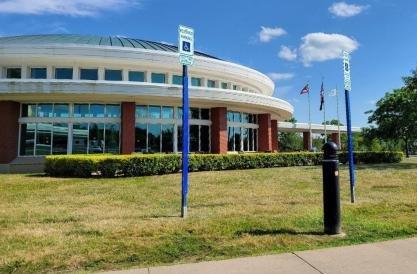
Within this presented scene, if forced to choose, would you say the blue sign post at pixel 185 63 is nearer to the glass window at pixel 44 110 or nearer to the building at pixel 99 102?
the building at pixel 99 102

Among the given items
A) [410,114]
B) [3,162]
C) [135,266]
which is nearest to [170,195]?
[135,266]

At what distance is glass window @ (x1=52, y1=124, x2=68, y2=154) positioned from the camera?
83.9 ft

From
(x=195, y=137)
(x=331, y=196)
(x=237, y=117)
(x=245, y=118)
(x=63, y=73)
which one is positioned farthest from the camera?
(x=245, y=118)

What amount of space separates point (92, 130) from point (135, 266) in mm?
21587

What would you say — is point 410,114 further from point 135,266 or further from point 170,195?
point 135,266

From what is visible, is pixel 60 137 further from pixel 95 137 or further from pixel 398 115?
pixel 398 115

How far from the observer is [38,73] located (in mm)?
27094

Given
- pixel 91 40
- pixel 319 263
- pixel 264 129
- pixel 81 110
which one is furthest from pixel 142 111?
pixel 319 263

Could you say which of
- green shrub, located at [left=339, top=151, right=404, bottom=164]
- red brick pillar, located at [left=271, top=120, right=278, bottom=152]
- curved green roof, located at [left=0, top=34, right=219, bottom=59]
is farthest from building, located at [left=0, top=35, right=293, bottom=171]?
red brick pillar, located at [left=271, top=120, right=278, bottom=152]

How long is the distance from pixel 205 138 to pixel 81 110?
8.66 meters

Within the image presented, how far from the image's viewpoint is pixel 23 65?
88.5 ft

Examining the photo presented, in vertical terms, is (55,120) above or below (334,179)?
above

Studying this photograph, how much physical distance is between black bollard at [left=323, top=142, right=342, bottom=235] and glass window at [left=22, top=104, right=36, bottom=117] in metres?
22.8

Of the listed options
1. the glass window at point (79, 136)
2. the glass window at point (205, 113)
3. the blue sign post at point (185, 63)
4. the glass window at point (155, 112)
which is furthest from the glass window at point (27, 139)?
the blue sign post at point (185, 63)
